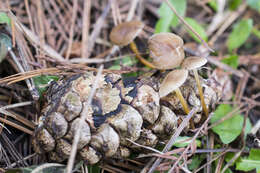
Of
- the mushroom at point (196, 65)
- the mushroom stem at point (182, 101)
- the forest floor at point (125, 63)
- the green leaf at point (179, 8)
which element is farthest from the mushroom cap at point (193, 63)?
the green leaf at point (179, 8)

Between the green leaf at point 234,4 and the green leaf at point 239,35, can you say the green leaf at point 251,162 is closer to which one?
the green leaf at point 239,35

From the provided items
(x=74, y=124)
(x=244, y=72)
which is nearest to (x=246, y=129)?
(x=244, y=72)

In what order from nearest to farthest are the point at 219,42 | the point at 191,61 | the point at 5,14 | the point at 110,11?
the point at 191,61 < the point at 5,14 < the point at 110,11 < the point at 219,42

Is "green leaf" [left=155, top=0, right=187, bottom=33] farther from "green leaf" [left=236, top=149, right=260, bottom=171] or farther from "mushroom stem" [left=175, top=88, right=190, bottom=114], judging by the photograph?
"green leaf" [left=236, top=149, right=260, bottom=171]

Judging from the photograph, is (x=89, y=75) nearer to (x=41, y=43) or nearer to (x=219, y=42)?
(x=41, y=43)

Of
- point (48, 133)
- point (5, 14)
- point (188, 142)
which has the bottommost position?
point (188, 142)

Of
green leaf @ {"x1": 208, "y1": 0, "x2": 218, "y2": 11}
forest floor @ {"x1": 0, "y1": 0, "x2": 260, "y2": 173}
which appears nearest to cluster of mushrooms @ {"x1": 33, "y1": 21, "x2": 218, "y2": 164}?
forest floor @ {"x1": 0, "y1": 0, "x2": 260, "y2": 173}

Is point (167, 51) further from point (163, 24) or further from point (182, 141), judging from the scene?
point (163, 24)
